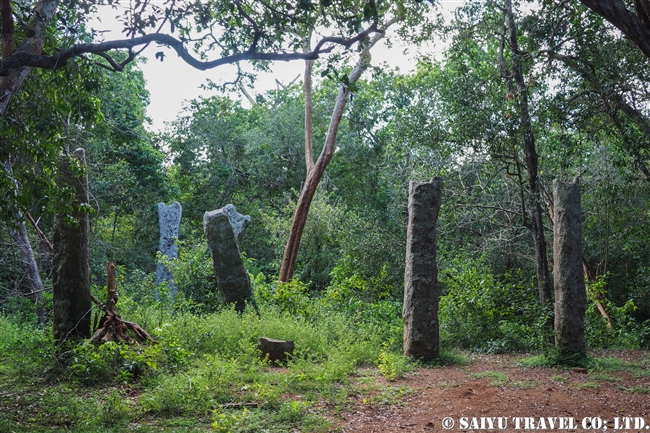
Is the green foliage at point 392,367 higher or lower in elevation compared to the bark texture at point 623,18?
lower

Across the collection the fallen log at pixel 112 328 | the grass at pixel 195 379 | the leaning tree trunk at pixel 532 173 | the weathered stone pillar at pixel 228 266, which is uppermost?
the leaning tree trunk at pixel 532 173

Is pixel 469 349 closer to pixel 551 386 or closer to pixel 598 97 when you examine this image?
pixel 551 386

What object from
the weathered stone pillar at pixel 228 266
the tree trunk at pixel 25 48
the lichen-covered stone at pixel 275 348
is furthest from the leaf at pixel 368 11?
the weathered stone pillar at pixel 228 266

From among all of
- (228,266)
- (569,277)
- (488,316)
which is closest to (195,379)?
(228,266)

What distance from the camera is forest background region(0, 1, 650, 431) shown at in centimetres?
756

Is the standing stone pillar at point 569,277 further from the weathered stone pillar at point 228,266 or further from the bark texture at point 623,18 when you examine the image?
the weathered stone pillar at point 228,266

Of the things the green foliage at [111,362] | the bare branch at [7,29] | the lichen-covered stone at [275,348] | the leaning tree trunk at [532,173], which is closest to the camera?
the bare branch at [7,29]

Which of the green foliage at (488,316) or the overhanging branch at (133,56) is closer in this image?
the overhanging branch at (133,56)

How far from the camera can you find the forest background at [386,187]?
7559mm

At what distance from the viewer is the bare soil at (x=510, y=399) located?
18.4ft

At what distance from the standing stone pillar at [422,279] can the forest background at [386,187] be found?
0.61 meters

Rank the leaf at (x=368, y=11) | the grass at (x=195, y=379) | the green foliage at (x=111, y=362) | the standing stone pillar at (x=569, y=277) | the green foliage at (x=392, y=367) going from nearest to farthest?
1. the leaf at (x=368, y=11)
2. the grass at (x=195, y=379)
3. the green foliage at (x=111, y=362)
4. the green foliage at (x=392, y=367)
5. the standing stone pillar at (x=569, y=277)

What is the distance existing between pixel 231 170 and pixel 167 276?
25.3 feet

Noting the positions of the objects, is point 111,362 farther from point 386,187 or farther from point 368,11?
point 386,187
